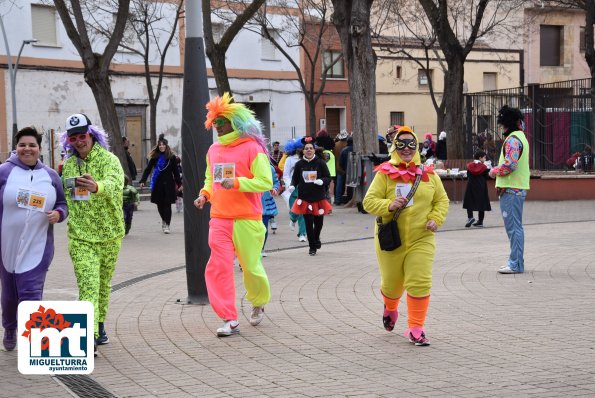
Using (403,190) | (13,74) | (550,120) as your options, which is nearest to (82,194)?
(403,190)

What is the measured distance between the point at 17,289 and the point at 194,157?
2.97m

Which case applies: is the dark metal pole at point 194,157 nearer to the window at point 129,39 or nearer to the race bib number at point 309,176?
the race bib number at point 309,176

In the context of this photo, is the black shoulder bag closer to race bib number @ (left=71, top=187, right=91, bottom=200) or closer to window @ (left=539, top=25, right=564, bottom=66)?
race bib number @ (left=71, top=187, right=91, bottom=200)

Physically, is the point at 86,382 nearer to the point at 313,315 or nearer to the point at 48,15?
the point at 313,315

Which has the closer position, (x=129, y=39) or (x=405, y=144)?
(x=405, y=144)

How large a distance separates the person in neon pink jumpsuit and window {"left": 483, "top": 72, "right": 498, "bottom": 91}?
45170 millimetres

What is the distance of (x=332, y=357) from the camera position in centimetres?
752

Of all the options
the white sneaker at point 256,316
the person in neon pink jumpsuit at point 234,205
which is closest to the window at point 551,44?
the person in neon pink jumpsuit at point 234,205

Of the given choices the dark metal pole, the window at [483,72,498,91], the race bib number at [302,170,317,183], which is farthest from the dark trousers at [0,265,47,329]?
the window at [483,72,498,91]

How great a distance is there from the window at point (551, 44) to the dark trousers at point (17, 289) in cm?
4938

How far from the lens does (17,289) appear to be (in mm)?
7645

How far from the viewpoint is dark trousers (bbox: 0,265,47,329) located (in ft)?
24.8

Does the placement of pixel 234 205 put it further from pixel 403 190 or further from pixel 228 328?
pixel 403 190

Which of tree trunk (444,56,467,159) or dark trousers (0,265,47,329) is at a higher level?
tree trunk (444,56,467,159)
